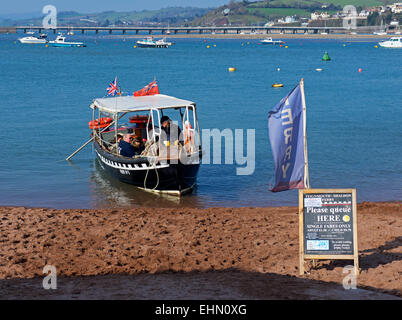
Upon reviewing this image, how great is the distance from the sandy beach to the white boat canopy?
17.3 feet

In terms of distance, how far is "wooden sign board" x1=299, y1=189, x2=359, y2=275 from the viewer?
11.4 metres

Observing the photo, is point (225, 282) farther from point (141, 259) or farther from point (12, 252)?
point (12, 252)

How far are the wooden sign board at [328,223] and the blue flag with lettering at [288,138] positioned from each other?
105 centimetres

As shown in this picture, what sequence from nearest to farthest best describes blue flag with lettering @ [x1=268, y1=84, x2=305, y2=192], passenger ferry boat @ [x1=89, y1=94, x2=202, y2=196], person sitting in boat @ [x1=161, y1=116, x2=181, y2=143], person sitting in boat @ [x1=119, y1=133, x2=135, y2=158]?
blue flag with lettering @ [x1=268, y1=84, x2=305, y2=192]
passenger ferry boat @ [x1=89, y1=94, x2=202, y2=196]
person sitting in boat @ [x1=161, y1=116, x2=181, y2=143]
person sitting in boat @ [x1=119, y1=133, x2=135, y2=158]

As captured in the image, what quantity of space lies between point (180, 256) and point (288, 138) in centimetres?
334

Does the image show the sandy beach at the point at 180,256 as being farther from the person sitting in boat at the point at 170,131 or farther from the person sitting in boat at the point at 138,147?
the person sitting in boat at the point at 138,147

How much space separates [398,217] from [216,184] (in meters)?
8.53

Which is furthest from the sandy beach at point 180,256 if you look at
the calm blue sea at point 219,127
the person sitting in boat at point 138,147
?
the person sitting in boat at point 138,147

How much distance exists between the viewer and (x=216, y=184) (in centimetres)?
2323

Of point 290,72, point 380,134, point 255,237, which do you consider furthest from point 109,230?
point 290,72

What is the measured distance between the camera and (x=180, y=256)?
12664 millimetres

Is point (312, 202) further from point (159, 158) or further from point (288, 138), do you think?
point (159, 158)

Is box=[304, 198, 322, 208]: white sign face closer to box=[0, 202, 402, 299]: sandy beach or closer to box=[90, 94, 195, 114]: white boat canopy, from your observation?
box=[0, 202, 402, 299]: sandy beach

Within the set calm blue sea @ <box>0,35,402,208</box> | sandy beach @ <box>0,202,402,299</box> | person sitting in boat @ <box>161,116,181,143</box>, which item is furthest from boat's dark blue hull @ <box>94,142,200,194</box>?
sandy beach @ <box>0,202,402,299</box>
